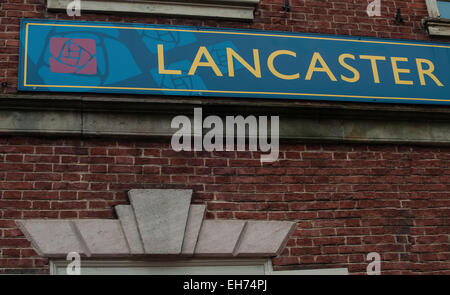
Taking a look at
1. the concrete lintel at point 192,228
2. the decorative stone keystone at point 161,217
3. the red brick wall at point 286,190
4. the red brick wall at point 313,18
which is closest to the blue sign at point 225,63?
the red brick wall at point 313,18

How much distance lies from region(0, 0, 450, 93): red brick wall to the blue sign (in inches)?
4.8

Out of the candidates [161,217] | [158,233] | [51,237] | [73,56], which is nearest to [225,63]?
[73,56]

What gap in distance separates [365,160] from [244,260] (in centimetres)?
152

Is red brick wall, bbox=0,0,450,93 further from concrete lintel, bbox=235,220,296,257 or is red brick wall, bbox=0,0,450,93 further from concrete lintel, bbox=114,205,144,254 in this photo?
concrete lintel, bbox=235,220,296,257

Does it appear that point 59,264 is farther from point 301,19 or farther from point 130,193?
point 301,19

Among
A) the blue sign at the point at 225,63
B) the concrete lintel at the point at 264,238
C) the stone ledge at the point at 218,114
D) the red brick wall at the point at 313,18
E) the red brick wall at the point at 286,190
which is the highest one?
the red brick wall at the point at 313,18

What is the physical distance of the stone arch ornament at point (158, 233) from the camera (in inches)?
175

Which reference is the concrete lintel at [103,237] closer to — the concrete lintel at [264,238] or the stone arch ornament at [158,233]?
the stone arch ornament at [158,233]

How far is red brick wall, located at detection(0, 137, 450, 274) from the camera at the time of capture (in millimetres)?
4637

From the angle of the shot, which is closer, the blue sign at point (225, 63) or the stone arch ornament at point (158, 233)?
the stone arch ornament at point (158, 233)

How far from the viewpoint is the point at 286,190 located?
4.98 metres
